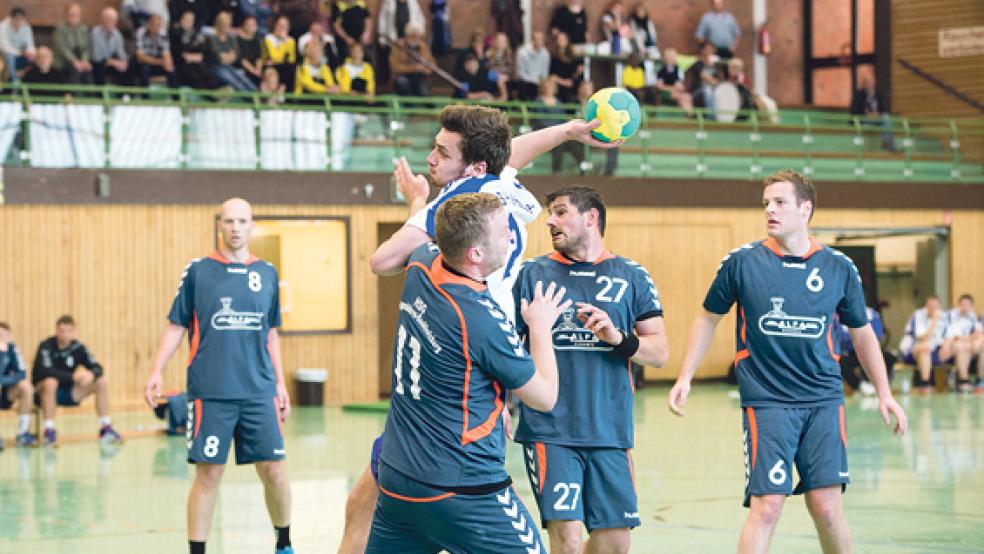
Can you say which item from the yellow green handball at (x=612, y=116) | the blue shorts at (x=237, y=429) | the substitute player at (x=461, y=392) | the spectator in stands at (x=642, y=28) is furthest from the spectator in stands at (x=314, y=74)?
the substitute player at (x=461, y=392)

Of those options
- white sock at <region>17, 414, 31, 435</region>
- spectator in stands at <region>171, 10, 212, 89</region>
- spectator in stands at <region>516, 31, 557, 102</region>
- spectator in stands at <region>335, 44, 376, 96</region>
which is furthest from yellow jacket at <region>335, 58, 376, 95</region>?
white sock at <region>17, 414, 31, 435</region>

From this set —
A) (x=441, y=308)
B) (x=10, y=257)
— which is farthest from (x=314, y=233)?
(x=441, y=308)

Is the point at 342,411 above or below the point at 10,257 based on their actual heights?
below

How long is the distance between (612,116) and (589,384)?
1196 mm

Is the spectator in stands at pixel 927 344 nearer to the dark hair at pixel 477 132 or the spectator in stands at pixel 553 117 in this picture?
the spectator in stands at pixel 553 117

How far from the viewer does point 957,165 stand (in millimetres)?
25172

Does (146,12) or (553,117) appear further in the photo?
(553,117)

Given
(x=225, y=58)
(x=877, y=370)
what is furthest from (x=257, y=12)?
(x=877, y=370)

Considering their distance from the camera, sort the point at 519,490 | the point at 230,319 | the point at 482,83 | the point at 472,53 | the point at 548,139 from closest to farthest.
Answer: the point at 548,139 → the point at 230,319 → the point at 519,490 → the point at 482,83 → the point at 472,53

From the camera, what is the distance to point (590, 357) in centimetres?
631

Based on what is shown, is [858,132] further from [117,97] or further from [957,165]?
[117,97]

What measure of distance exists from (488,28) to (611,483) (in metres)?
20.2

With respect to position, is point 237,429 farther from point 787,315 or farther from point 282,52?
point 282,52

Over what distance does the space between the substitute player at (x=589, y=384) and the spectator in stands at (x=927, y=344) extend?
15079mm
